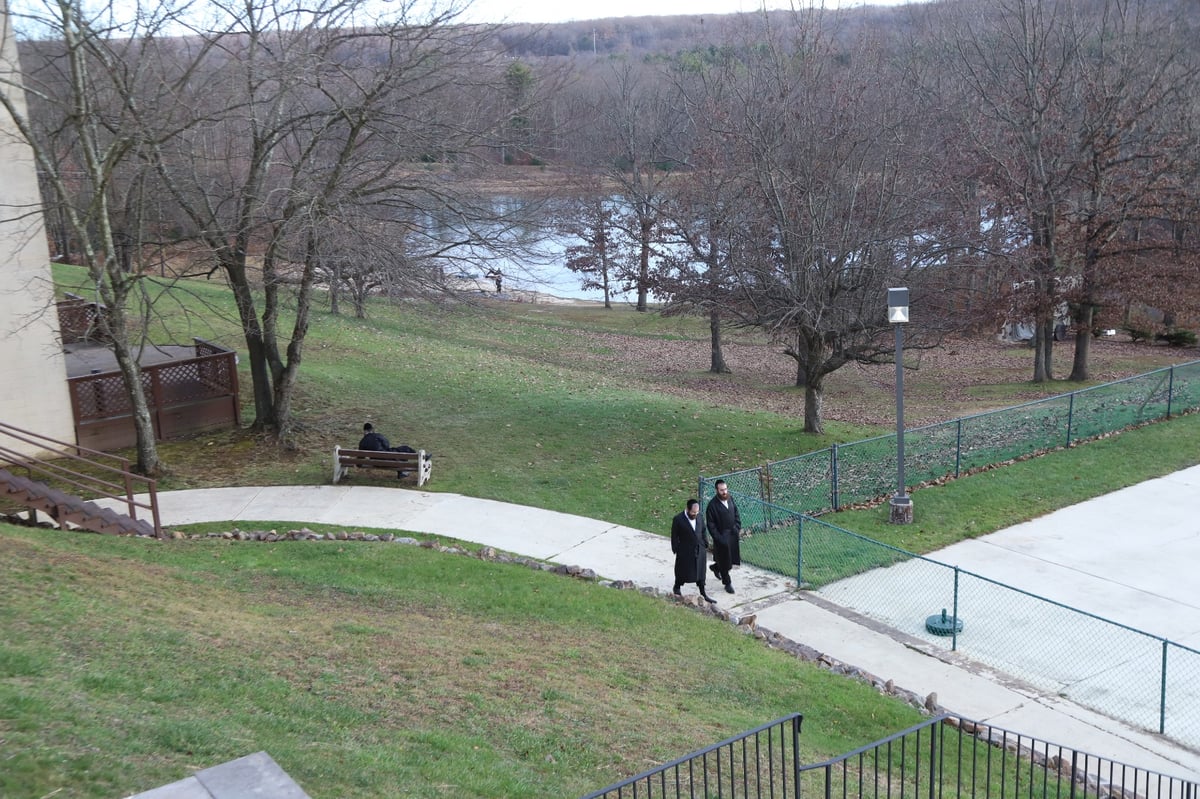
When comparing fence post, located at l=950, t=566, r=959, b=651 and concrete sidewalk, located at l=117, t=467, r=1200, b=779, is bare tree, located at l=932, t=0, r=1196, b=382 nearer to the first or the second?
concrete sidewalk, located at l=117, t=467, r=1200, b=779

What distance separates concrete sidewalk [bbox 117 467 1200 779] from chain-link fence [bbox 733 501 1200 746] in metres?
0.31

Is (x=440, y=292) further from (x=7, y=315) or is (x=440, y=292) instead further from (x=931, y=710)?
(x=931, y=710)

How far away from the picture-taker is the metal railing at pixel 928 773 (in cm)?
697

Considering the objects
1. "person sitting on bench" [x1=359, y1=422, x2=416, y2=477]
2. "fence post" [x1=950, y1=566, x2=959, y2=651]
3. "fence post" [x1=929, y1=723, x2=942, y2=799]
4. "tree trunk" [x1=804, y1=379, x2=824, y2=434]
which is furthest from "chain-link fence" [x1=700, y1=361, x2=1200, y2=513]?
"fence post" [x1=929, y1=723, x2=942, y2=799]

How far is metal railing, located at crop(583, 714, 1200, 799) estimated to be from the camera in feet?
22.9

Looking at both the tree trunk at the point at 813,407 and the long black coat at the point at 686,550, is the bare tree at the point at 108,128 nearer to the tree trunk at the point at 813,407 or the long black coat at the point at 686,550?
the long black coat at the point at 686,550

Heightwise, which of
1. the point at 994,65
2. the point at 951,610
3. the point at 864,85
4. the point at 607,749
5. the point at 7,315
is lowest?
the point at 951,610

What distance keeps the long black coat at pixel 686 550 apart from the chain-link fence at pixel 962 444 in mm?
2332

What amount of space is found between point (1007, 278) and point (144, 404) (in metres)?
24.2

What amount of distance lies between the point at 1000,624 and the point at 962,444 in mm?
6954

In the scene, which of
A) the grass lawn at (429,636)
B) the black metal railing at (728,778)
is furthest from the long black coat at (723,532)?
the black metal railing at (728,778)

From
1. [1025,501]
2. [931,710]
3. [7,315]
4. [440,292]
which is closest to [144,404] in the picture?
[7,315]

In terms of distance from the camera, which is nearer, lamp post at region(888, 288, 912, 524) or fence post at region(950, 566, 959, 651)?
fence post at region(950, 566, 959, 651)

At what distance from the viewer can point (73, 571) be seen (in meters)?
9.89
